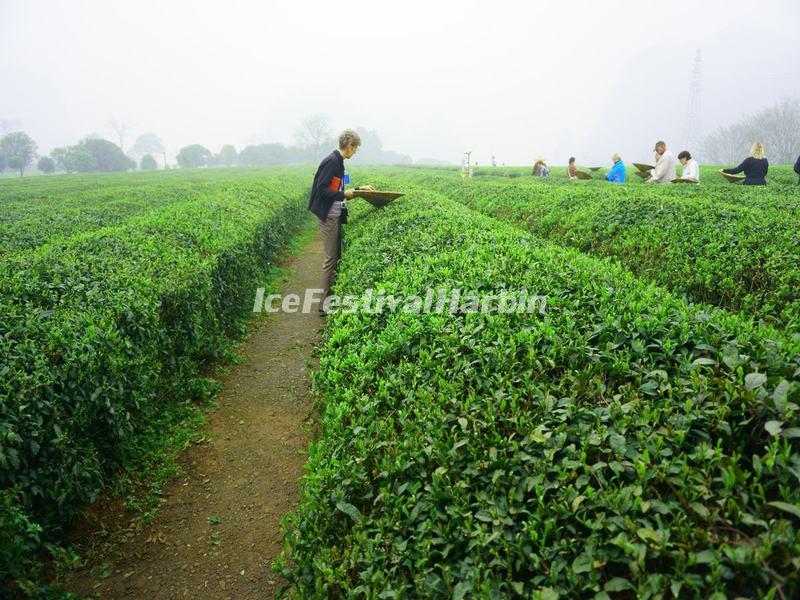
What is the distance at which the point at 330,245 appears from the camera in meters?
7.80

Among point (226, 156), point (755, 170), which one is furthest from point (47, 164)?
point (755, 170)

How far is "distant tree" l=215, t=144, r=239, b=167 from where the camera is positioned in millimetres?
144000

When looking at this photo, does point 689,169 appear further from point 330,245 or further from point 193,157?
point 193,157

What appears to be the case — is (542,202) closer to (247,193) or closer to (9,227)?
(247,193)

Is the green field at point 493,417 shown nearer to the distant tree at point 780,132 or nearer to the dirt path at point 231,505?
the dirt path at point 231,505

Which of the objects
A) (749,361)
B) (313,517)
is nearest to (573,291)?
(749,361)

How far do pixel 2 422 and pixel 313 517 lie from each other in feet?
6.69

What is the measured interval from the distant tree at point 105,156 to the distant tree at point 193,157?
2298 cm

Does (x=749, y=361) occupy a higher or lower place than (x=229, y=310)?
higher

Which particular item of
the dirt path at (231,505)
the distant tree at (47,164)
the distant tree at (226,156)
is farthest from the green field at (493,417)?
the distant tree at (226,156)

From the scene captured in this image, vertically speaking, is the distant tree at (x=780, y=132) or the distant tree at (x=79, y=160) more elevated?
the distant tree at (x=780, y=132)

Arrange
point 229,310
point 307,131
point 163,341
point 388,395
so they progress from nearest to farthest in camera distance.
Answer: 1. point 388,395
2. point 163,341
3. point 229,310
4. point 307,131

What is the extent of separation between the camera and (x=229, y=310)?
734cm

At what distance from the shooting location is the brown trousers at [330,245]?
25.3 ft
